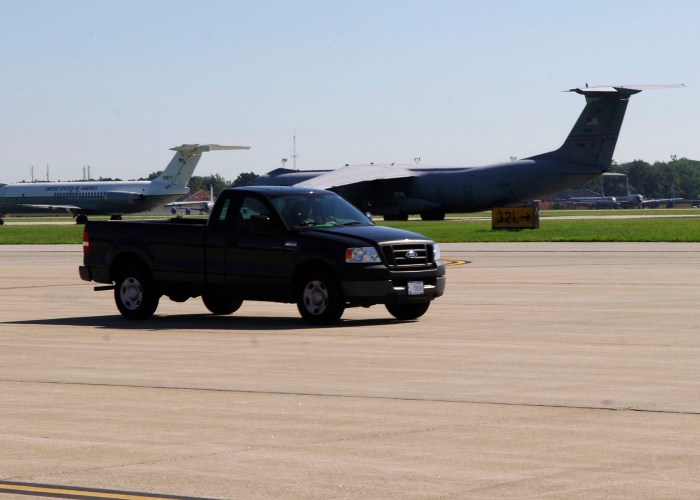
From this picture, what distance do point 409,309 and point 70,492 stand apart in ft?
39.6

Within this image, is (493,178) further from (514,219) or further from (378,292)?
(378,292)

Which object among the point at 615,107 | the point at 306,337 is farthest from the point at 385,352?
the point at 615,107

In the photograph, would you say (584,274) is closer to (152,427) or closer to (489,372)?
(489,372)

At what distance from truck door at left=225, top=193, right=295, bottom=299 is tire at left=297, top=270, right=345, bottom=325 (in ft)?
1.18

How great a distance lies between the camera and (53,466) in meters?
8.61

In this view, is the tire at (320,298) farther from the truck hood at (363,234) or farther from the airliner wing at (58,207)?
the airliner wing at (58,207)

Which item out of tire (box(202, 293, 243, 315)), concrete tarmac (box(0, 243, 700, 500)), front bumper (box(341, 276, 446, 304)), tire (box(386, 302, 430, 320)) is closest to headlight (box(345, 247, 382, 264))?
front bumper (box(341, 276, 446, 304))

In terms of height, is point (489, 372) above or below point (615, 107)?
below

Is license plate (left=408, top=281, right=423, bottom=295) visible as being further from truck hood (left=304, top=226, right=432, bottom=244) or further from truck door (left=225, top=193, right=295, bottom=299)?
truck door (left=225, top=193, right=295, bottom=299)

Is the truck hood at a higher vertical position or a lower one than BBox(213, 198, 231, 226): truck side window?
lower

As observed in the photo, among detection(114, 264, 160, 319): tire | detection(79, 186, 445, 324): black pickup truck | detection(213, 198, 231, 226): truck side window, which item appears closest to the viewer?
detection(79, 186, 445, 324): black pickup truck

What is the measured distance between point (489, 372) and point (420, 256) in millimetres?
6314

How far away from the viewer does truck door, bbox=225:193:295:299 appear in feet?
63.4

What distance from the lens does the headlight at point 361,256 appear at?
18719 mm
